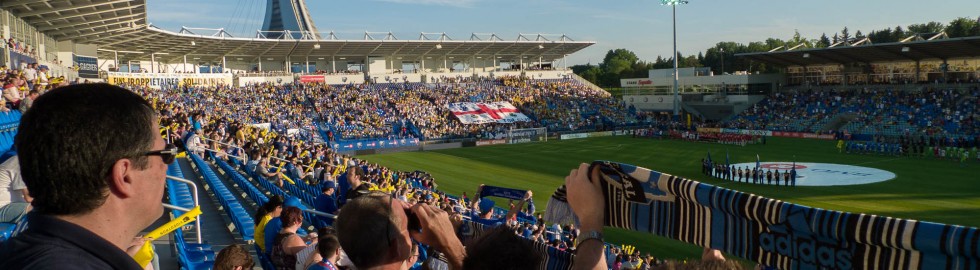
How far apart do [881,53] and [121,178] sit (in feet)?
214

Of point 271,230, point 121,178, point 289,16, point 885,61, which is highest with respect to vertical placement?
point 289,16

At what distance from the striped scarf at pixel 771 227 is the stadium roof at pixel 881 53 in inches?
2174

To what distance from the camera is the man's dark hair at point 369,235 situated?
2939 millimetres

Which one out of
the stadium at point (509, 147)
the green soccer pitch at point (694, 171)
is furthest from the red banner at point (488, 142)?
the green soccer pitch at point (694, 171)

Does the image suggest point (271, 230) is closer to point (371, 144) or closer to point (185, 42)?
point (371, 144)

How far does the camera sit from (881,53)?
57.8 metres

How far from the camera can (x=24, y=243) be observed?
5.95 feet

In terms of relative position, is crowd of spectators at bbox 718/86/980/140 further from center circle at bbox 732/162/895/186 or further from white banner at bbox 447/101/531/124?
white banner at bbox 447/101/531/124

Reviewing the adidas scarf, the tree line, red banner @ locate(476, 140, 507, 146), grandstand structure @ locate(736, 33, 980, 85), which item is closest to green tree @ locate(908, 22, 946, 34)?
the tree line

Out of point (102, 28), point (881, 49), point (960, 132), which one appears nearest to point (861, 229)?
point (102, 28)

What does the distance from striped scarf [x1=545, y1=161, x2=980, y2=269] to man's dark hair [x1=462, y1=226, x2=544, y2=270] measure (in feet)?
3.43

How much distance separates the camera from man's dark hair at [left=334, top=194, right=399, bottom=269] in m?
2.94

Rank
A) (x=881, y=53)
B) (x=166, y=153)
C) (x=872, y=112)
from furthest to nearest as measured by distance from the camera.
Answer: (x=881, y=53), (x=872, y=112), (x=166, y=153)

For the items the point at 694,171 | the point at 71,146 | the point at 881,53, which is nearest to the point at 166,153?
the point at 71,146
